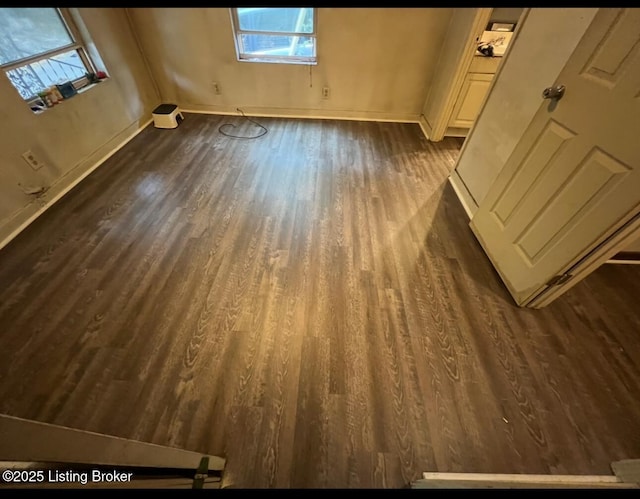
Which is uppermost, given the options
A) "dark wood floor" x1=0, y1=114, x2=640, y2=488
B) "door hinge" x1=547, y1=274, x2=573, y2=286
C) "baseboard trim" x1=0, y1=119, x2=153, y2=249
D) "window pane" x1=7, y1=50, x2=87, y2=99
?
"window pane" x1=7, y1=50, x2=87, y2=99

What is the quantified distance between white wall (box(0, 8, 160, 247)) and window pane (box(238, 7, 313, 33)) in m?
1.17

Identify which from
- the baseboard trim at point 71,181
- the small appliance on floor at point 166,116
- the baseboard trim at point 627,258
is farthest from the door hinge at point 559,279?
the small appliance on floor at point 166,116

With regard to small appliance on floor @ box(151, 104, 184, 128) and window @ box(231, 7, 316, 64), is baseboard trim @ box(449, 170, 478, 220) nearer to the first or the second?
window @ box(231, 7, 316, 64)

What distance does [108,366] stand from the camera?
4.25ft

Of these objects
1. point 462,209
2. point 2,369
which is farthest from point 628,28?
point 2,369

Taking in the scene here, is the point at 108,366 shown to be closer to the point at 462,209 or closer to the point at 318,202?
the point at 318,202

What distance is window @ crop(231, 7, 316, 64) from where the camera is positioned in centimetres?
281

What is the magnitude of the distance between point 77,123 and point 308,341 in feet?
8.80

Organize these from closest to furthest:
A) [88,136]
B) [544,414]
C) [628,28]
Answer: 1. [628,28]
2. [544,414]
3. [88,136]

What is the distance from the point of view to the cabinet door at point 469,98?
2627 mm

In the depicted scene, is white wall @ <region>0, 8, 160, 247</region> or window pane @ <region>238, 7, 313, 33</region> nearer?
white wall @ <region>0, 8, 160, 247</region>

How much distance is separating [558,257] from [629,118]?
61cm

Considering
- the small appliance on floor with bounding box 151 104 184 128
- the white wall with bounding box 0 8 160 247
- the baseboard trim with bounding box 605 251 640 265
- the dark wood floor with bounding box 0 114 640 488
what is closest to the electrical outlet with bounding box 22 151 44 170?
the white wall with bounding box 0 8 160 247

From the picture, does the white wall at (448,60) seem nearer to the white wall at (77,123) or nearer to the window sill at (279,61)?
the window sill at (279,61)
